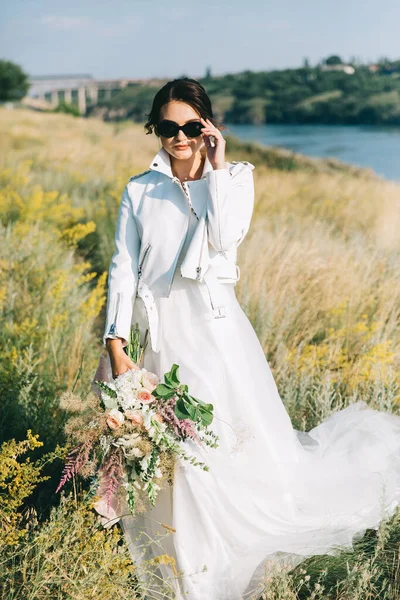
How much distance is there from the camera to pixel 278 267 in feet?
16.8

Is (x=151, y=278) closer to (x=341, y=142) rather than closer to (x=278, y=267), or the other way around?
(x=278, y=267)

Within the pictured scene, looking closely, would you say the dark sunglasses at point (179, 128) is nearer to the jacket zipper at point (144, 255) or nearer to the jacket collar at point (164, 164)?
the jacket collar at point (164, 164)

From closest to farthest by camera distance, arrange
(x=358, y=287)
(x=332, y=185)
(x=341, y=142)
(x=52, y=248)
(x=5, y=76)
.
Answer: (x=358, y=287) → (x=52, y=248) → (x=332, y=185) → (x=341, y=142) → (x=5, y=76)

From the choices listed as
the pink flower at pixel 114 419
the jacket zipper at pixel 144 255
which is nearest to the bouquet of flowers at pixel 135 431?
the pink flower at pixel 114 419

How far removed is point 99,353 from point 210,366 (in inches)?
89.7

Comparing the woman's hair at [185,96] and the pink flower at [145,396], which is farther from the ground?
the woman's hair at [185,96]

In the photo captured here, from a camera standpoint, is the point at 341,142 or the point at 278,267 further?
the point at 341,142

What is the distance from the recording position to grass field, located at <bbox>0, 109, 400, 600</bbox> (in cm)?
221

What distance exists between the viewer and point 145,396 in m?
2.10

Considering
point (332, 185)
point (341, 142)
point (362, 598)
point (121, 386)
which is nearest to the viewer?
point (121, 386)

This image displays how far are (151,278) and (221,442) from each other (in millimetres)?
700

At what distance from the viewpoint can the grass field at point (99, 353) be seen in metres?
2.21

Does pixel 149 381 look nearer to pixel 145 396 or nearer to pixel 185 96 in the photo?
pixel 145 396

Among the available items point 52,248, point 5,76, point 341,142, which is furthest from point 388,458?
point 5,76
